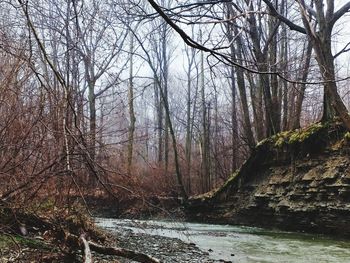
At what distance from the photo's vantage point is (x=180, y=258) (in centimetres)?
696

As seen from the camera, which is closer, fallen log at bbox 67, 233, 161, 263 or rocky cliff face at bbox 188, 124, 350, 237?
fallen log at bbox 67, 233, 161, 263

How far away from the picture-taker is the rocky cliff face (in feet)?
35.0

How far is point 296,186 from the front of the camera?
12062mm

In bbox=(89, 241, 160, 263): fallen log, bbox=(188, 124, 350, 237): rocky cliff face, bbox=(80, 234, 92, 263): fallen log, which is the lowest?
bbox=(89, 241, 160, 263): fallen log

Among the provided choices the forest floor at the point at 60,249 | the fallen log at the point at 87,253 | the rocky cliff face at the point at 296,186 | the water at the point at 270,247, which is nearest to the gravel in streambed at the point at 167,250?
the forest floor at the point at 60,249

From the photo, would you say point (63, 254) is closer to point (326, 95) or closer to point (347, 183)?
point (347, 183)

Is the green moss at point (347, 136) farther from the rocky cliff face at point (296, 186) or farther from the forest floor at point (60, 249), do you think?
the forest floor at point (60, 249)

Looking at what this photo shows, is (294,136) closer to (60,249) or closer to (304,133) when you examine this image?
(304,133)

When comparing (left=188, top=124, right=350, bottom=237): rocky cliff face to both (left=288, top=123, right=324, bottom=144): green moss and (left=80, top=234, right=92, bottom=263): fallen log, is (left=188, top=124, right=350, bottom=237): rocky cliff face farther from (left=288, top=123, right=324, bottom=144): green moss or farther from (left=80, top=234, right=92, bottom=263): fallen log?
(left=80, top=234, right=92, bottom=263): fallen log

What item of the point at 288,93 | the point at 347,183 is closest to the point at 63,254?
the point at 347,183

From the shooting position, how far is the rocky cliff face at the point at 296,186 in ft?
35.0

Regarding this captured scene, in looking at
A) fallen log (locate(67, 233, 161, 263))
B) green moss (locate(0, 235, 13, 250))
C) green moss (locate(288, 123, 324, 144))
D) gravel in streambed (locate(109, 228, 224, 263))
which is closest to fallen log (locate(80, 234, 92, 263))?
fallen log (locate(67, 233, 161, 263))

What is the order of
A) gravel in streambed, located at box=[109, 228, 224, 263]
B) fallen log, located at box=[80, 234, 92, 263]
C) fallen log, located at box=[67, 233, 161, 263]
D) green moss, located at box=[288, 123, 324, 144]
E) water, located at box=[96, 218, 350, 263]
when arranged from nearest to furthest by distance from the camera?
fallen log, located at box=[80, 234, 92, 263] < fallen log, located at box=[67, 233, 161, 263] < gravel in streambed, located at box=[109, 228, 224, 263] < water, located at box=[96, 218, 350, 263] < green moss, located at box=[288, 123, 324, 144]

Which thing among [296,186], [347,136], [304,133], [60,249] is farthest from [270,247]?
[60,249]
